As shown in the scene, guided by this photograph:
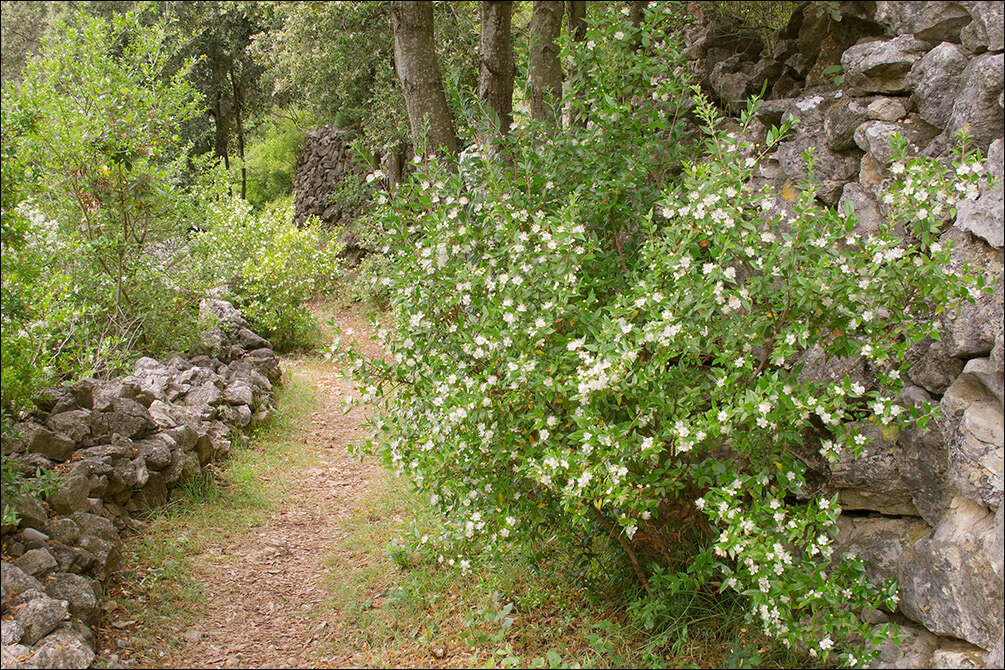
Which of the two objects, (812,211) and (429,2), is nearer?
(812,211)

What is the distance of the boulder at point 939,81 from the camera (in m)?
3.81

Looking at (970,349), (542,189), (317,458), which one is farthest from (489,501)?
(317,458)

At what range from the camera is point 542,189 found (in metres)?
4.44

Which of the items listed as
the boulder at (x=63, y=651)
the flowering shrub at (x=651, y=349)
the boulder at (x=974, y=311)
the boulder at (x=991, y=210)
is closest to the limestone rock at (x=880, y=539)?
the flowering shrub at (x=651, y=349)

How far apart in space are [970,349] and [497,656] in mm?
2750

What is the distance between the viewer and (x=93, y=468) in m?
4.93

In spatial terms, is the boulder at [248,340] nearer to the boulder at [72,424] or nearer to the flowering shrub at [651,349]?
the boulder at [72,424]

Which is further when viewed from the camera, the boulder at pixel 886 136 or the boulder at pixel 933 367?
the boulder at pixel 886 136

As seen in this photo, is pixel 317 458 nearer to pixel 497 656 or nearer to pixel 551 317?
pixel 497 656

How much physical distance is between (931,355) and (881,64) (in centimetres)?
172

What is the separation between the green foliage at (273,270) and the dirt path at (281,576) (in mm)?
3428

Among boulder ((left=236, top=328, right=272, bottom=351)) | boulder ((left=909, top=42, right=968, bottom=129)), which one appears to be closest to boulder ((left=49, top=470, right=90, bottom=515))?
boulder ((left=236, top=328, right=272, bottom=351))

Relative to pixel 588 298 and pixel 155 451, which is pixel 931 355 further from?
pixel 155 451

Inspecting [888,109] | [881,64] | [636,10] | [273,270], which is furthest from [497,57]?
[273,270]
